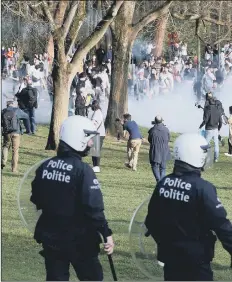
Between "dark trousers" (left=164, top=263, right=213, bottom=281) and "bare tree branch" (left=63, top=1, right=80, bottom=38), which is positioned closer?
"dark trousers" (left=164, top=263, right=213, bottom=281)

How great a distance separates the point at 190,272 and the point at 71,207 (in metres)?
0.99

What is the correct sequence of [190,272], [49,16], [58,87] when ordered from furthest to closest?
[58,87] → [49,16] → [190,272]

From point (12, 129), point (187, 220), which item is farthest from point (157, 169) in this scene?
point (187, 220)

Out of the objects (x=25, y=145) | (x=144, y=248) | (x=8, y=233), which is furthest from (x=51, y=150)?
(x=144, y=248)

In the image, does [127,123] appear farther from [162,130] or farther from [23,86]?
[23,86]

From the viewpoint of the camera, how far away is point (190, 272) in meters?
7.10

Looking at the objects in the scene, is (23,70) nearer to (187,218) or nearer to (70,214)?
(70,214)

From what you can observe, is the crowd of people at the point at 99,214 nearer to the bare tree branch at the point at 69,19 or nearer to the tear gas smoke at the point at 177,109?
the bare tree branch at the point at 69,19

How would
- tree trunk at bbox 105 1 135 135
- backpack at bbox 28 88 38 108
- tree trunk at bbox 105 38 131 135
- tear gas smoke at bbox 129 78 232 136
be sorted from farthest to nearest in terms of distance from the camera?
tear gas smoke at bbox 129 78 232 136 → backpack at bbox 28 88 38 108 → tree trunk at bbox 105 38 131 135 → tree trunk at bbox 105 1 135 135

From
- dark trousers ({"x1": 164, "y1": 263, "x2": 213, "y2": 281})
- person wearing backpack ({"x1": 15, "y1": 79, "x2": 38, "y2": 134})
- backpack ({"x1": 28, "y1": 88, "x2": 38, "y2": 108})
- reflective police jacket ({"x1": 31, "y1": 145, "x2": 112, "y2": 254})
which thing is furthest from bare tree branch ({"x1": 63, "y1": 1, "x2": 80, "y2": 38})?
dark trousers ({"x1": 164, "y1": 263, "x2": 213, "y2": 281})

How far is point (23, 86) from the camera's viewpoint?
31.9m

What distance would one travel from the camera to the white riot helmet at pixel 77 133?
24.7 feet

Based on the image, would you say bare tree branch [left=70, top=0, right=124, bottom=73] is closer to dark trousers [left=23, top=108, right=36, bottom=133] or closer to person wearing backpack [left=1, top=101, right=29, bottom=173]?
dark trousers [left=23, top=108, right=36, bottom=133]

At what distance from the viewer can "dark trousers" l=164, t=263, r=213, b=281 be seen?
709cm
